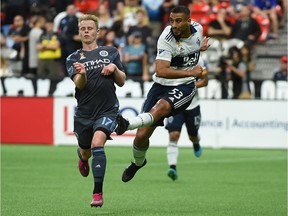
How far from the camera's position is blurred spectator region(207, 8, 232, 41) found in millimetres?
26109

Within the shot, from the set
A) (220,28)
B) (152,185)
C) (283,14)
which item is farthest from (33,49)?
(152,185)

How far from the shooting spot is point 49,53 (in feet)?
85.0

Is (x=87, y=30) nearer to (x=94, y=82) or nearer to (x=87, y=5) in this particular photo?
(x=94, y=82)

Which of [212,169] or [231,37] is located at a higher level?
[231,37]

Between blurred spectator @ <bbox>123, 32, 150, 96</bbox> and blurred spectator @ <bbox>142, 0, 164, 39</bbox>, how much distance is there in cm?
267

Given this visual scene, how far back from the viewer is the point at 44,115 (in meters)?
23.8

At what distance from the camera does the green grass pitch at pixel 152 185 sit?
12.0 meters

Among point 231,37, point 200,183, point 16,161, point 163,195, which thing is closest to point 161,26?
point 231,37

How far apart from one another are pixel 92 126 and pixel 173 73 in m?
1.35

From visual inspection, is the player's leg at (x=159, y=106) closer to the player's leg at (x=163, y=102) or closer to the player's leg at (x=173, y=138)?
the player's leg at (x=163, y=102)

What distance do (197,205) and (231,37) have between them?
13996 mm

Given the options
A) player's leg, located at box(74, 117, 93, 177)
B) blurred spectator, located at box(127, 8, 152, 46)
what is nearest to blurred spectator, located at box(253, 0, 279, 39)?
blurred spectator, located at box(127, 8, 152, 46)

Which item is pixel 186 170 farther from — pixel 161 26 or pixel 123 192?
pixel 161 26

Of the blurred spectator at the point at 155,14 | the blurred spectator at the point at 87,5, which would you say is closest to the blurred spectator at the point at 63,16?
the blurred spectator at the point at 87,5
